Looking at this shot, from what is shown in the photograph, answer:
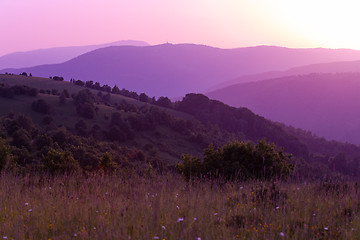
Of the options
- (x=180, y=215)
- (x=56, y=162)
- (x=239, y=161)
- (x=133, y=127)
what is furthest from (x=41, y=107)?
(x=180, y=215)

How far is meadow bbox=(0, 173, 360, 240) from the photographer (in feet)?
13.1

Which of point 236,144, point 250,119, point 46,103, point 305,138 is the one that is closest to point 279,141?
point 250,119

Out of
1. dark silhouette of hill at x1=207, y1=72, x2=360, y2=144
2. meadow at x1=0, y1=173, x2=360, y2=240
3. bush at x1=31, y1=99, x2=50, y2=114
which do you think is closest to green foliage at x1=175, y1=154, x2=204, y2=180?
meadow at x1=0, y1=173, x2=360, y2=240

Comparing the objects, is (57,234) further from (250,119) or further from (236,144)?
(250,119)

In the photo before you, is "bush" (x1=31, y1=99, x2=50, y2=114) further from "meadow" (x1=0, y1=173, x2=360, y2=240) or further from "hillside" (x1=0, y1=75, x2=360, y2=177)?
"meadow" (x1=0, y1=173, x2=360, y2=240)

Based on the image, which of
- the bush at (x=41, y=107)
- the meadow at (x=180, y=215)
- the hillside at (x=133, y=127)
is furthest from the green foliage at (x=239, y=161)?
the bush at (x=41, y=107)

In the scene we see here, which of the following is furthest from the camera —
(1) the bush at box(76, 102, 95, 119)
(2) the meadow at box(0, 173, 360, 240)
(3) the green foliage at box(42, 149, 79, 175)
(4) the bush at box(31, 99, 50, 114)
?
(1) the bush at box(76, 102, 95, 119)

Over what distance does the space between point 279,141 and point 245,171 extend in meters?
82.8

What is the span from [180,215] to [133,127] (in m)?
68.0

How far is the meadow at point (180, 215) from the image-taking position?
3.99 meters

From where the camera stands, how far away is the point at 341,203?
5.41 metres

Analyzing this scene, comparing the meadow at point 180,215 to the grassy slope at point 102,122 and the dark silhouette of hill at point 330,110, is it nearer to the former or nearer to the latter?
the grassy slope at point 102,122

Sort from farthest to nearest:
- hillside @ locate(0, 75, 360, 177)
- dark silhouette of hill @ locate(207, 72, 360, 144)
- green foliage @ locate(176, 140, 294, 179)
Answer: dark silhouette of hill @ locate(207, 72, 360, 144) < hillside @ locate(0, 75, 360, 177) < green foliage @ locate(176, 140, 294, 179)

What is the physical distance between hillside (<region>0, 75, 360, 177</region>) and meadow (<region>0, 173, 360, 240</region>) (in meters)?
33.8
